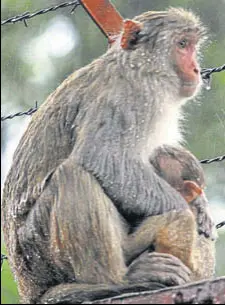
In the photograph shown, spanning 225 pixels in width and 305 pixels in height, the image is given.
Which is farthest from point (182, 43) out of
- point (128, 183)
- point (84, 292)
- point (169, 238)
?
point (84, 292)

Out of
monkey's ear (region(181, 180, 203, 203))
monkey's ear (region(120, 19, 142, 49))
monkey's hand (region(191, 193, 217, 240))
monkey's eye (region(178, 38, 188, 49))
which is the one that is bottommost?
monkey's hand (region(191, 193, 217, 240))

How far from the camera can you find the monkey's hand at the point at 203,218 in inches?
180

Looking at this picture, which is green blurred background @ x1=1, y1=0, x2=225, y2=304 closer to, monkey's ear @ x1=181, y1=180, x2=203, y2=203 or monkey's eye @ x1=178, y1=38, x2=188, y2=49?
monkey's eye @ x1=178, y1=38, x2=188, y2=49

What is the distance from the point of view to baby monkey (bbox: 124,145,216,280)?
4281 mm

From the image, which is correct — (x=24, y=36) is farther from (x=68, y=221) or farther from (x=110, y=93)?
(x=68, y=221)

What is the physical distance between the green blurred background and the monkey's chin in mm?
211

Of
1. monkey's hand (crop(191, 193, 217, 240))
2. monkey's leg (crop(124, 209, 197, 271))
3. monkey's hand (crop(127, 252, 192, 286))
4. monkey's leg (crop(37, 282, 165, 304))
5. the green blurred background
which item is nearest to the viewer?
monkey's leg (crop(37, 282, 165, 304))

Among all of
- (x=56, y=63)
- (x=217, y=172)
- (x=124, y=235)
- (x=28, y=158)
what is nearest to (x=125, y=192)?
(x=124, y=235)

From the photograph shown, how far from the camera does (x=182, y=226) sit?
4.29 m

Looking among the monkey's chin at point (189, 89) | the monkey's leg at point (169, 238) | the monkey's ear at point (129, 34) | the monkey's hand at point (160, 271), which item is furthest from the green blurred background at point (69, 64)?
the monkey's hand at point (160, 271)

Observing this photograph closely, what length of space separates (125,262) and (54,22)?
138 inches

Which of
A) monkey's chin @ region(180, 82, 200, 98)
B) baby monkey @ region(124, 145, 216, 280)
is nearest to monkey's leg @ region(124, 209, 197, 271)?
baby monkey @ region(124, 145, 216, 280)

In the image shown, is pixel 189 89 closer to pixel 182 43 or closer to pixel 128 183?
pixel 182 43

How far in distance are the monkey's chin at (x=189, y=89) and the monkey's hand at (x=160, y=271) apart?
36.9 inches
